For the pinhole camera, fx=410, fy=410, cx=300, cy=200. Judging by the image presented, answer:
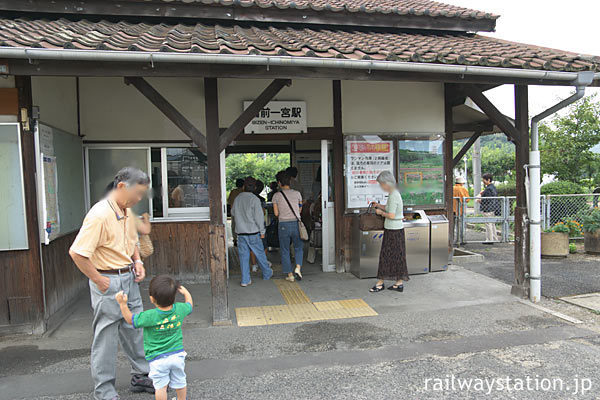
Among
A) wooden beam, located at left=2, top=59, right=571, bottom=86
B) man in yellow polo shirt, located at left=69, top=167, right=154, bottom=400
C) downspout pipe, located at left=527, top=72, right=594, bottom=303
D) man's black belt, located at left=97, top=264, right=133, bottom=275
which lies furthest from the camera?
downspout pipe, located at left=527, top=72, right=594, bottom=303

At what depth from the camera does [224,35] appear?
4867 mm

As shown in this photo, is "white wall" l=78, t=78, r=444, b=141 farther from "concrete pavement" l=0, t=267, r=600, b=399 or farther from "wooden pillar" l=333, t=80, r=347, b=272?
"concrete pavement" l=0, t=267, r=600, b=399

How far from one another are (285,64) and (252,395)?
296 cm

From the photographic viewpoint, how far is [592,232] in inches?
324

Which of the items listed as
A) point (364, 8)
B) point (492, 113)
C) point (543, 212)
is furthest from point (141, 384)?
point (543, 212)

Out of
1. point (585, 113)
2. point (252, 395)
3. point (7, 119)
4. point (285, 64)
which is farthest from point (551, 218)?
point (7, 119)

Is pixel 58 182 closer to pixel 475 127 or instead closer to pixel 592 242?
pixel 475 127

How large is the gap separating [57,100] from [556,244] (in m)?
8.75

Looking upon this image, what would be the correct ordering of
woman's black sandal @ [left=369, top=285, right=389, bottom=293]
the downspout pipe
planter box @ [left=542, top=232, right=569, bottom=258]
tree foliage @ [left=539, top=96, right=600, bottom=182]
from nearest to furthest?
the downspout pipe, woman's black sandal @ [left=369, top=285, right=389, bottom=293], planter box @ [left=542, top=232, right=569, bottom=258], tree foliage @ [left=539, top=96, right=600, bottom=182]

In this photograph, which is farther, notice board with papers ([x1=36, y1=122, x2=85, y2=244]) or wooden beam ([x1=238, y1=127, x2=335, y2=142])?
wooden beam ([x1=238, y1=127, x2=335, y2=142])

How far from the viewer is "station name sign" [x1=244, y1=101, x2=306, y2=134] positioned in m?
6.39

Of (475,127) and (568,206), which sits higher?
(475,127)

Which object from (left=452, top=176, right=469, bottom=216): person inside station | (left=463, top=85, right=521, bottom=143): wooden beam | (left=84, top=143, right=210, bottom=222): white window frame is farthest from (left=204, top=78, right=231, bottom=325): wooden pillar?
(left=452, top=176, right=469, bottom=216): person inside station

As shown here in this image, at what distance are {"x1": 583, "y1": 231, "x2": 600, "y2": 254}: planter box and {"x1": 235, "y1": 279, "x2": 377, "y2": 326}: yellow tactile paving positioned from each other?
580cm
